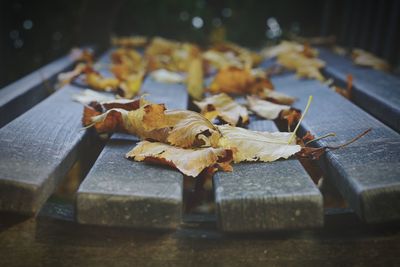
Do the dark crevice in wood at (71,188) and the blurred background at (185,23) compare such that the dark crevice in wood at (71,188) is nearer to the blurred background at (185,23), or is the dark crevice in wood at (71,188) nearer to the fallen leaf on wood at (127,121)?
the fallen leaf on wood at (127,121)

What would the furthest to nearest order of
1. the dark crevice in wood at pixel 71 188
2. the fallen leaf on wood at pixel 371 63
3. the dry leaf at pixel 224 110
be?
1. the fallen leaf on wood at pixel 371 63
2. the dry leaf at pixel 224 110
3. the dark crevice in wood at pixel 71 188

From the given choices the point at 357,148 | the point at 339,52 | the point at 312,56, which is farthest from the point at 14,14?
the point at 357,148

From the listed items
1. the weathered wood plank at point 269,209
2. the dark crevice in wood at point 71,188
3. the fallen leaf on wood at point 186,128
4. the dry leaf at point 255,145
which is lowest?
the dark crevice in wood at point 71,188

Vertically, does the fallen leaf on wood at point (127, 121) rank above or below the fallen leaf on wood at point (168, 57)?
above

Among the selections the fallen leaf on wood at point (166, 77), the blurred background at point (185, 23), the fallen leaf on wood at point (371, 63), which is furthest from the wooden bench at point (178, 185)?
the blurred background at point (185, 23)

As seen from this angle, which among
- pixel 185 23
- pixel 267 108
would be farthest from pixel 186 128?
pixel 185 23

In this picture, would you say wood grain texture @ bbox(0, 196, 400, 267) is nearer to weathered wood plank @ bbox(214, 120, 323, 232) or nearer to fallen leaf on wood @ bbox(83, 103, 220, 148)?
weathered wood plank @ bbox(214, 120, 323, 232)

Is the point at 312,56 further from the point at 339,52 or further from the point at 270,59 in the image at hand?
the point at 339,52

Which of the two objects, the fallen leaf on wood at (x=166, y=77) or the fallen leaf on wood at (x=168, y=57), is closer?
the fallen leaf on wood at (x=166, y=77)
